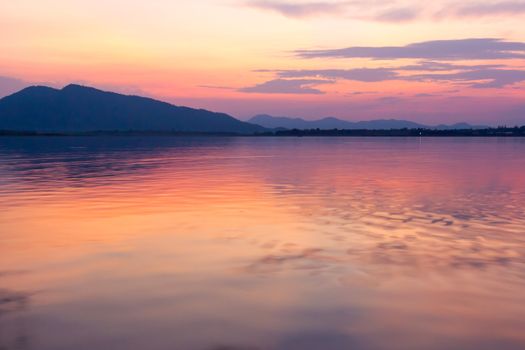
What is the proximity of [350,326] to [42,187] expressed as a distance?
25150 millimetres

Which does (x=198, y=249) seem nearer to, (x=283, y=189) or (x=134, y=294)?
(x=134, y=294)

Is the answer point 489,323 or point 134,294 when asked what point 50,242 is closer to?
point 134,294

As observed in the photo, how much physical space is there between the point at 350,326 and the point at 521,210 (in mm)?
15426

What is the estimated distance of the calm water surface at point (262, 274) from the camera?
877cm

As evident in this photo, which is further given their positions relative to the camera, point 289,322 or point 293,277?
point 293,277

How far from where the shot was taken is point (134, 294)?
10703 mm

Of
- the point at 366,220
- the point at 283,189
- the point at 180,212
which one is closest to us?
the point at 366,220

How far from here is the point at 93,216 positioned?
20.2 m

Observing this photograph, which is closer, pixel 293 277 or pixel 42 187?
pixel 293 277

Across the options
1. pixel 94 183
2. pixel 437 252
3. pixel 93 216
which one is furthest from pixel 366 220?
pixel 94 183

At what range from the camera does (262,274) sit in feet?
39.8

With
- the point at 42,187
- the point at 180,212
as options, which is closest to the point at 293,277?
the point at 180,212

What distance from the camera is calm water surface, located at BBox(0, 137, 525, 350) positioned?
28.8ft

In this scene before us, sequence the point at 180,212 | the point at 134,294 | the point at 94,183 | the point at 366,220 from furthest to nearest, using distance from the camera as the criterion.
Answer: the point at 94,183, the point at 180,212, the point at 366,220, the point at 134,294
